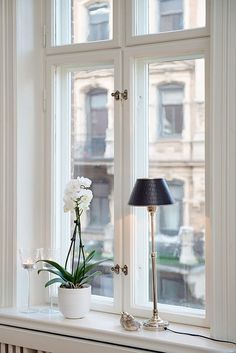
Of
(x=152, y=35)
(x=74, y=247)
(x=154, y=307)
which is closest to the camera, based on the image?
A: (x=154, y=307)

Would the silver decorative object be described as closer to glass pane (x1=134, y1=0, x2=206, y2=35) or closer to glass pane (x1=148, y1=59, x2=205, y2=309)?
glass pane (x1=148, y1=59, x2=205, y2=309)

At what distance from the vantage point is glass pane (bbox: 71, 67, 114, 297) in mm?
2650

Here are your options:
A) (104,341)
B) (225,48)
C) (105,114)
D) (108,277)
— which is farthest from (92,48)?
(104,341)

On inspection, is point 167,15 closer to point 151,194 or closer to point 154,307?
point 151,194

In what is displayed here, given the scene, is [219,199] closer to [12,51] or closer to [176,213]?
[176,213]

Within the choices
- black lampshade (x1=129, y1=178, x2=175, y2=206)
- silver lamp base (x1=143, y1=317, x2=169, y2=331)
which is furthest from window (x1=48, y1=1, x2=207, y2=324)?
black lampshade (x1=129, y1=178, x2=175, y2=206)

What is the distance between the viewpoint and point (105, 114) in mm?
2664

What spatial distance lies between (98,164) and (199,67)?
66 cm

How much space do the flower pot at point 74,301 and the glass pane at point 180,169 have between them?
34 centimetres

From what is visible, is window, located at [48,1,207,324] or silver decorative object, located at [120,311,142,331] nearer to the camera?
silver decorative object, located at [120,311,142,331]

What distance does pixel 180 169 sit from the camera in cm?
249

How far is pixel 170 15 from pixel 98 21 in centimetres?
37

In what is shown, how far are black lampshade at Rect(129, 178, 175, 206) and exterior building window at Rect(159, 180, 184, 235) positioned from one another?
23 cm

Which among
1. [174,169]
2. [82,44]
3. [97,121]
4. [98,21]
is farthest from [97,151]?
[98,21]
